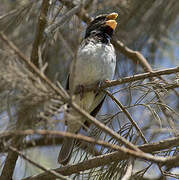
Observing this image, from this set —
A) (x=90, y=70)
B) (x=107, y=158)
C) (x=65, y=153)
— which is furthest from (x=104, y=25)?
(x=107, y=158)

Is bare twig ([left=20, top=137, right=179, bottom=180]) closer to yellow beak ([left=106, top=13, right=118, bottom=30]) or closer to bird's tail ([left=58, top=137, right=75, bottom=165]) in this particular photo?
bird's tail ([left=58, top=137, right=75, bottom=165])

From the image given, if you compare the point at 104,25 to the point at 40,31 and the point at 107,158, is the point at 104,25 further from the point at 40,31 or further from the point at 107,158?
the point at 107,158

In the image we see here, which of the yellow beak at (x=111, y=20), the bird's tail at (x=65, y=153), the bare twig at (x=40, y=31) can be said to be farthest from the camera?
the yellow beak at (x=111, y=20)

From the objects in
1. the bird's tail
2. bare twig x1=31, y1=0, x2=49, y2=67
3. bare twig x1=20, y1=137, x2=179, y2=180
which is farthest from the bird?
bare twig x1=20, y1=137, x2=179, y2=180

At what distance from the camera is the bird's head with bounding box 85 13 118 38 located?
3818 millimetres

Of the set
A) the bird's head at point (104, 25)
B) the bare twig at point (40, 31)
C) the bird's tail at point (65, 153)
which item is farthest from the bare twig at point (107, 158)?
the bird's head at point (104, 25)

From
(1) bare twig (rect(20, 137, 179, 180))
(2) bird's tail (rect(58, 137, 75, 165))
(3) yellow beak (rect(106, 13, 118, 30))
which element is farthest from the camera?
(3) yellow beak (rect(106, 13, 118, 30))

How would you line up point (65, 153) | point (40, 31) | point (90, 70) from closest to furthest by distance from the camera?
point (40, 31) → point (65, 153) → point (90, 70)

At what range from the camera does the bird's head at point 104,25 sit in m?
3.82

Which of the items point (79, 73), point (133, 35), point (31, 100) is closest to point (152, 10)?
point (133, 35)

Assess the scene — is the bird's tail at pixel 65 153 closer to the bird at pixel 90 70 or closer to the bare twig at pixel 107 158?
the bird at pixel 90 70

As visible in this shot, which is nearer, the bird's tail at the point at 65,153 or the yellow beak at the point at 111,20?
the bird's tail at the point at 65,153

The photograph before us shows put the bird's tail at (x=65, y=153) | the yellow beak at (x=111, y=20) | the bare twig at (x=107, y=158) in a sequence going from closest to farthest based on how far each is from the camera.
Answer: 1. the bare twig at (x=107, y=158)
2. the bird's tail at (x=65, y=153)
3. the yellow beak at (x=111, y=20)

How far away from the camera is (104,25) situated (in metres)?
3.88
